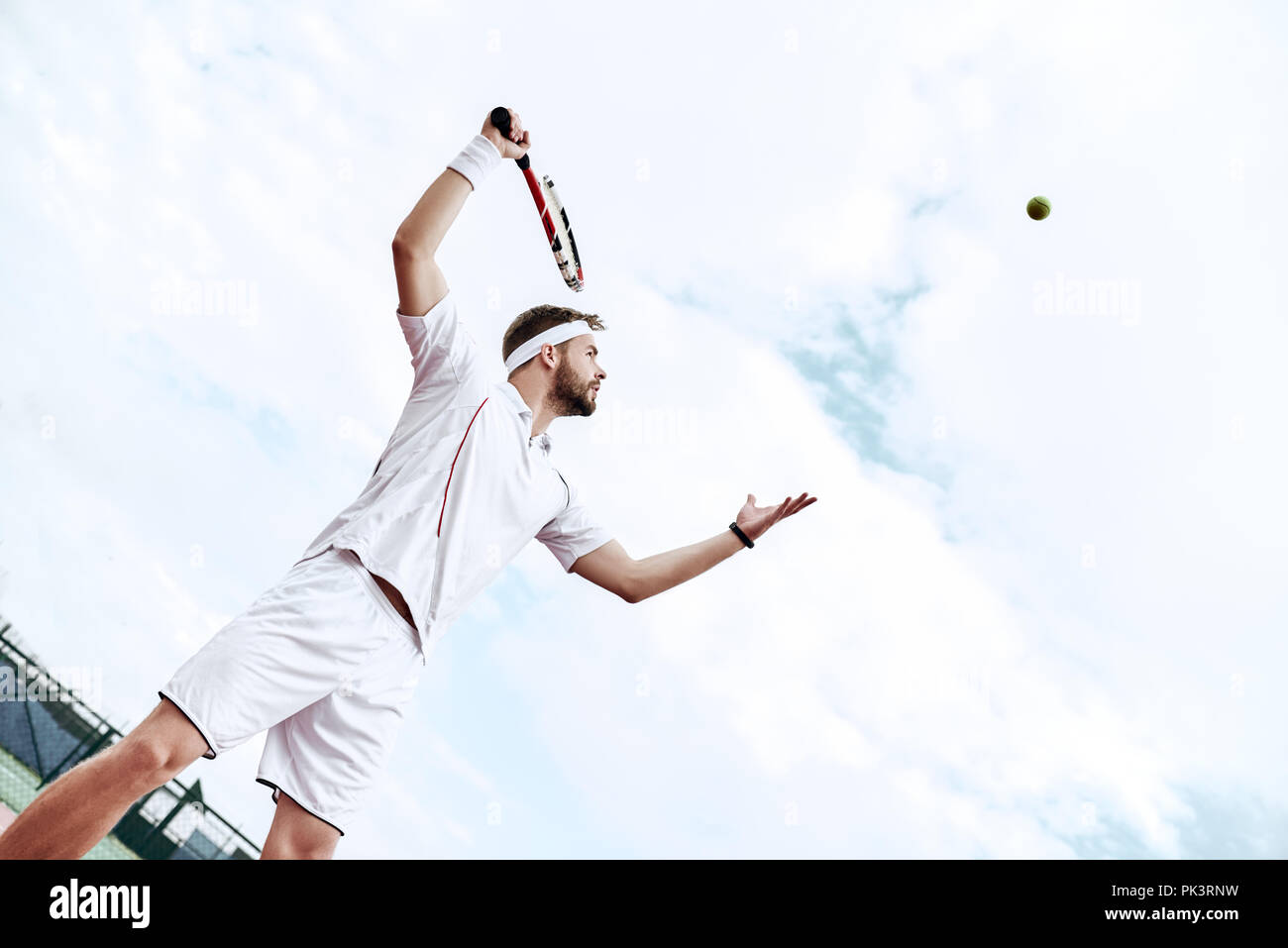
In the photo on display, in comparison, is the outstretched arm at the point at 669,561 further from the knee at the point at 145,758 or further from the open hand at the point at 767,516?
the knee at the point at 145,758

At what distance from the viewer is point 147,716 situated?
100 inches

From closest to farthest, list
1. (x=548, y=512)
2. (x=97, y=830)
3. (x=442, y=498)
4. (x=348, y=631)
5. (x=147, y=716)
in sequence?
(x=97, y=830)
(x=147, y=716)
(x=348, y=631)
(x=442, y=498)
(x=548, y=512)

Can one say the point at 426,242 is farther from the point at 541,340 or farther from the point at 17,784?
the point at 17,784

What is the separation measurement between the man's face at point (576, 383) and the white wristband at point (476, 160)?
3.02ft

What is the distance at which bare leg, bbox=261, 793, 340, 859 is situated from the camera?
9.80 ft

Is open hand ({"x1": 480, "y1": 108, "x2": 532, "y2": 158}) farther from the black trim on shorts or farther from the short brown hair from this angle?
the black trim on shorts

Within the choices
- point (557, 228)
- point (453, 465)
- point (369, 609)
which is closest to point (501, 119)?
point (453, 465)

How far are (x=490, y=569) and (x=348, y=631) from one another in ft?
1.91

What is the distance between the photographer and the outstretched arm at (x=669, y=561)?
153 inches

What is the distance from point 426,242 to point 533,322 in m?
1.11

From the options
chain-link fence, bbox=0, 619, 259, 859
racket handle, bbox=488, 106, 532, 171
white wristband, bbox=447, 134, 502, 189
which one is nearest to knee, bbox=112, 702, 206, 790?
white wristband, bbox=447, 134, 502, 189

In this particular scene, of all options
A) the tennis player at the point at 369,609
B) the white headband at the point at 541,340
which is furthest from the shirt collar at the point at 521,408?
the white headband at the point at 541,340
